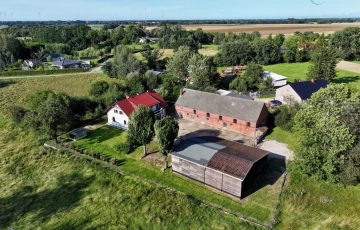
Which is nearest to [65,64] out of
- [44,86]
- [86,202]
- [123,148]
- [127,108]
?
[44,86]

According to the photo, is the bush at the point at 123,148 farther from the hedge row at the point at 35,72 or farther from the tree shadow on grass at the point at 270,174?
the hedge row at the point at 35,72

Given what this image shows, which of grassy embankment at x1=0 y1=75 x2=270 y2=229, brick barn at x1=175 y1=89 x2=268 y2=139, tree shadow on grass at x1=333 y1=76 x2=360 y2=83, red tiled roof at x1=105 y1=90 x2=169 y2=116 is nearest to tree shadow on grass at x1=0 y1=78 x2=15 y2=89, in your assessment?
grassy embankment at x1=0 y1=75 x2=270 y2=229

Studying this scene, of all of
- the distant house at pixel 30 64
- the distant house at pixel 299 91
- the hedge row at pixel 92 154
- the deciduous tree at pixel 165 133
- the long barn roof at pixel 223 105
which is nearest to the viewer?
the deciduous tree at pixel 165 133

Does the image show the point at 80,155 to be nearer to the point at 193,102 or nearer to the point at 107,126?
the point at 107,126

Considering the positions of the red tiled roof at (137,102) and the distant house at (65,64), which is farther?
the distant house at (65,64)

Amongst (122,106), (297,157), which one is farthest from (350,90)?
(122,106)

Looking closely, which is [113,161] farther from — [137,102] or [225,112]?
[225,112]

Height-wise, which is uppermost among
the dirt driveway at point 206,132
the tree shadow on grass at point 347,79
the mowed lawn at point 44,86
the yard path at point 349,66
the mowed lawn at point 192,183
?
the yard path at point 349,66

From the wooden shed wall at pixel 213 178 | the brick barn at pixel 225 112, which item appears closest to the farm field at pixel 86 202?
the wooden shed wall at pixel 213 178
